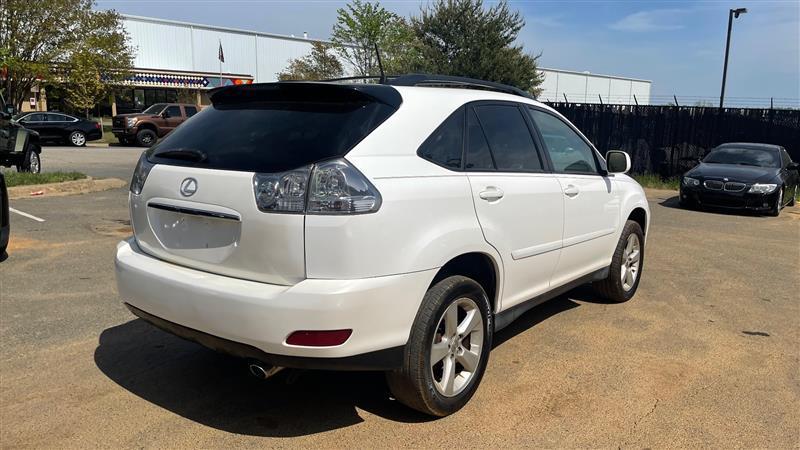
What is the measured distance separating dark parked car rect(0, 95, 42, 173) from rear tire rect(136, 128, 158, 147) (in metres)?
13.2

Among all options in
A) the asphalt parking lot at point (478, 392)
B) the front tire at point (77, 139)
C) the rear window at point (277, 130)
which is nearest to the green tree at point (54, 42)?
the front tire at point (77, 139)

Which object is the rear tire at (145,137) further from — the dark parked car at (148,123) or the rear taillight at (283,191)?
the rear taillight at (283,191)

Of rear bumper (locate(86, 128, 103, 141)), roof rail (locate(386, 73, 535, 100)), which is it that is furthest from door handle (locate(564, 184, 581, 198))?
rear bumper (locate(86, 128, 103, 141))

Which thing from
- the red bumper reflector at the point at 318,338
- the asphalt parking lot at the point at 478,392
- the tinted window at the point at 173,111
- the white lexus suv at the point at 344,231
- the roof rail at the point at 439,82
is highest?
the tinted window at the point at 173,111

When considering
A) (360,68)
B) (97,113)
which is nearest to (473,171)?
(360,68)

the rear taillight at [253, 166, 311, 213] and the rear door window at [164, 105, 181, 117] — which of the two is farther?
the rear door window at [164, 105, 181, 117]

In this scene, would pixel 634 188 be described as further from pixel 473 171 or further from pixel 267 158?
pixel 267 158

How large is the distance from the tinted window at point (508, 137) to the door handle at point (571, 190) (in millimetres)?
307

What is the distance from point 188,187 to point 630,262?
4.02m

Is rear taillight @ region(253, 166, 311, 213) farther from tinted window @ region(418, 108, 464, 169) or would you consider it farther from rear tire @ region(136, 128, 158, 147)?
rear tire @ region(136, 128, 158, 147)

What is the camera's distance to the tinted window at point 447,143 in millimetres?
3074

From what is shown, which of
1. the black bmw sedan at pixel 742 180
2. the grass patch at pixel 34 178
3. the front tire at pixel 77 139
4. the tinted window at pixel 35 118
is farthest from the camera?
the front tire at pixel 77 139

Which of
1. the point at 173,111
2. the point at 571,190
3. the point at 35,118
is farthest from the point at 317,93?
the point at 35,118

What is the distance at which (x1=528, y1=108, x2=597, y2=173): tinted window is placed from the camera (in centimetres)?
419
